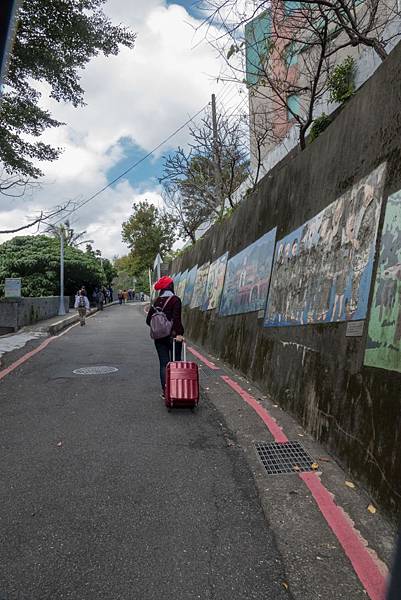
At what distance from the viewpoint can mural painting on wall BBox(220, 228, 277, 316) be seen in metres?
7.87

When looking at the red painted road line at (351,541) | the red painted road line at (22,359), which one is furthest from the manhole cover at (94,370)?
the red painted road line at (351,541)

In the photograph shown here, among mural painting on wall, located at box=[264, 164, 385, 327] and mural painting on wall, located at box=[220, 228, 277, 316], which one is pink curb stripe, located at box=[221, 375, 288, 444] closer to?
mural painting on wall, located at box=[264, 164, 385, 327]

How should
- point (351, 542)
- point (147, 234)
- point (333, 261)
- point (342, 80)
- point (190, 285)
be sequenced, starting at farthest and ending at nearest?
1. point (147, 234)
2. point (190, 285)
3. point (342, 80)
4. point (333, 261)
5. point (351, 542)

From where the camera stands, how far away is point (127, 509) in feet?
10.5

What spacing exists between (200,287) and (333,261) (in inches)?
425

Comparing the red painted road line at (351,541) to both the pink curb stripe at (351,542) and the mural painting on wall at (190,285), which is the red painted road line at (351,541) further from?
the mural painting on wall at (190,285)

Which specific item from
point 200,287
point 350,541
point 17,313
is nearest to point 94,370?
point 350,541

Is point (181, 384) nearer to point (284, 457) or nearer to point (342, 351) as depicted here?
point (284, 457)

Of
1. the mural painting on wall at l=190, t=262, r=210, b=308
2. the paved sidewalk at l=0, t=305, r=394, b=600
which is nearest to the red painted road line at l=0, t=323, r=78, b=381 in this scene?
the paved sidewalk at l=0, t=305, r=394, b=600

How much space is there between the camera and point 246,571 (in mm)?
2523

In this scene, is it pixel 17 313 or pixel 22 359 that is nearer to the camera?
pixel 22 359

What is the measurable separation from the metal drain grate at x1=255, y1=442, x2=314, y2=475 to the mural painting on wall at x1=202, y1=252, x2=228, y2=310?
7367 millimetres

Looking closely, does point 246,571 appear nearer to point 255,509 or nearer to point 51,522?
point 255,509

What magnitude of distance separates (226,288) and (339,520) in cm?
822
